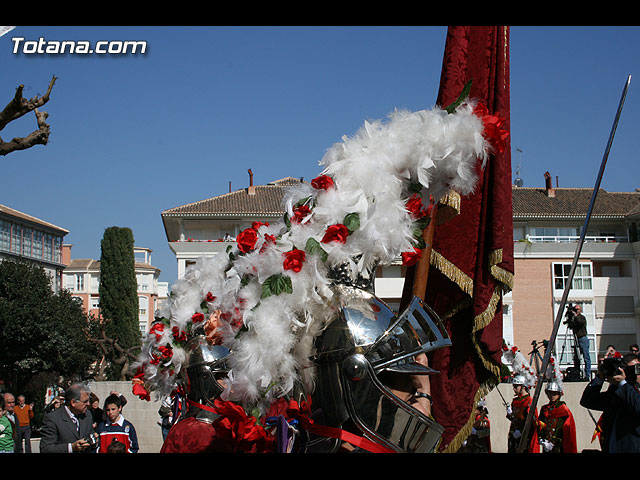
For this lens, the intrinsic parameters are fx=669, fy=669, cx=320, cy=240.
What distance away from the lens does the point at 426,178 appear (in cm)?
237

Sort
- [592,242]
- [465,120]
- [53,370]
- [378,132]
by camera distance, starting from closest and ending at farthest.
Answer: [465,120], [378,132], [53,370], [592,242]

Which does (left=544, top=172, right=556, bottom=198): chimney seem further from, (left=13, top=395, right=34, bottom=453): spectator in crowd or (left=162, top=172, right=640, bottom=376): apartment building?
(left=13, top=395, right=34, bottom=453): spectator in crowd

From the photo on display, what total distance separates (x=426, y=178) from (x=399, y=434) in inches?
34.8

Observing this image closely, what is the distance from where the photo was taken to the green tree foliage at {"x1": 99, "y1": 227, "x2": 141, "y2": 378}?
37.9 meters

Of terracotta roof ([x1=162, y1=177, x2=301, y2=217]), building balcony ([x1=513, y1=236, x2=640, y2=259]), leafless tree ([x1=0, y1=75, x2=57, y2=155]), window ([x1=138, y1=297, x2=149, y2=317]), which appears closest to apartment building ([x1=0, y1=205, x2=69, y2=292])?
terracotta roof ([x1=162, y1=177, x2=301, y2=217])

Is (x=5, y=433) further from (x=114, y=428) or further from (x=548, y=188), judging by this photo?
(x=548, y=188)

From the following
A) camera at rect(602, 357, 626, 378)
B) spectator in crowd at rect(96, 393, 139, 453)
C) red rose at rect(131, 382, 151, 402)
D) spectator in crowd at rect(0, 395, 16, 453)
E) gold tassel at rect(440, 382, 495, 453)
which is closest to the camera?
gold tassel at rect(440, 382, 495, 453)

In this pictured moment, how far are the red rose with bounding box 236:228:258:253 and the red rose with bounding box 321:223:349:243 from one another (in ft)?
1.54

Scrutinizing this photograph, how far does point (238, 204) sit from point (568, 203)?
19027 mm

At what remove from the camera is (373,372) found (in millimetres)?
2236
